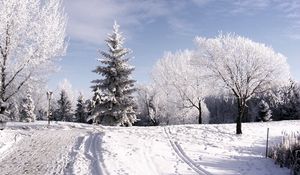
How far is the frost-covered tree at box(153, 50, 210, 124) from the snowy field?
57.5ft

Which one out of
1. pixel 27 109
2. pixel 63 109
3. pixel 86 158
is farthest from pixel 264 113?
pixel 86 158

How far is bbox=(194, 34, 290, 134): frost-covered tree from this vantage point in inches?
1054

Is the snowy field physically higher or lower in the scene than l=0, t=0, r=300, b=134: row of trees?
lower

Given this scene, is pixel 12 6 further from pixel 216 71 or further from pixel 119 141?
pixel 216 71

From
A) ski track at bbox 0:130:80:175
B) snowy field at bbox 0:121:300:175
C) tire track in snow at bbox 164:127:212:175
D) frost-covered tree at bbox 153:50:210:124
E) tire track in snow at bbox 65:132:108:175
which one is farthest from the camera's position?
frost-covered tree at bbox 153:50:210:124

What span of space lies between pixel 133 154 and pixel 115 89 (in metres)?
17.8

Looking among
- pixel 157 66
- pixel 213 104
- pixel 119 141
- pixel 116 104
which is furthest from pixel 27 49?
pixel 213 104

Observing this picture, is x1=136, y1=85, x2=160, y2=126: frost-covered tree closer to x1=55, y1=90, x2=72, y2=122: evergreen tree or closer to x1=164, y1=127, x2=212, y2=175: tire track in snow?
x1=55, y1=90, x2=72, y2=122: evergreen tree

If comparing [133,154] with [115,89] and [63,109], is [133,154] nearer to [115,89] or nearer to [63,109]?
[115,89]

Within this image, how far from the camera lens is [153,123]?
6088 centimetres

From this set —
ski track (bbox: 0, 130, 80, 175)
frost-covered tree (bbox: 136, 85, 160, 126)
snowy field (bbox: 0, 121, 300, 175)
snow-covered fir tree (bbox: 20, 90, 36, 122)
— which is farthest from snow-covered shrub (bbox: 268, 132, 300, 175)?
snow-covered fir tree (bbox: 20, 90, 36, 122)

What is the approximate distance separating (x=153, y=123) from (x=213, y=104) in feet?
247

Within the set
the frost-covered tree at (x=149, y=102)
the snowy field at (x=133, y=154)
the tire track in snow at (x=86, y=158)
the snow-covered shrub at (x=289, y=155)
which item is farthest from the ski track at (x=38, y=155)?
the frost-covered tree at (x=149, y=102)

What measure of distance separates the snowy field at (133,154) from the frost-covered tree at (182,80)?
57.5ft
